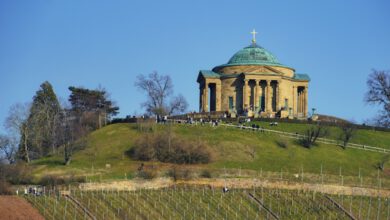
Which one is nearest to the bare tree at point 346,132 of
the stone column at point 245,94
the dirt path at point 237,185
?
the stone column at point 245,94

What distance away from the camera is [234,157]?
105m

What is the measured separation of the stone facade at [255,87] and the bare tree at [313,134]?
9655mm

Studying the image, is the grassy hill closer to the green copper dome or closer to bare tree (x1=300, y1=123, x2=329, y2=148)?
bare tree (x1=300, y1=123, x2=329, y2=148)

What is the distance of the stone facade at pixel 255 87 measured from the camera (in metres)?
130

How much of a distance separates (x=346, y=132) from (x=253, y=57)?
22.2 meters

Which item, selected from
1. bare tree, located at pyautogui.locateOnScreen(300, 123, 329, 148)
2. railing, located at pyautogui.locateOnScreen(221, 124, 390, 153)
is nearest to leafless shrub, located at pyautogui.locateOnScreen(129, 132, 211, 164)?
railing, located at pyautogui.locateOnScreen(221, 124, 390, 153)

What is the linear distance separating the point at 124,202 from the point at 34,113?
41.2 m

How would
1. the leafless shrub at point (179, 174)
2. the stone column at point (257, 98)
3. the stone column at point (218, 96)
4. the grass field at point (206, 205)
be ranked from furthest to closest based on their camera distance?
the stone column at point (218, 96) < the stone column at point (257, 98) < the leafless shrub at point (179, 174) < the grass field at point (206, 205)

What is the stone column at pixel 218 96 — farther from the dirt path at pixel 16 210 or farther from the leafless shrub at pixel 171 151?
the dirt path at pixel 16 210

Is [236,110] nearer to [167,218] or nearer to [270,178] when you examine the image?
[270,178]

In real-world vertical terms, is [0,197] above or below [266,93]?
below

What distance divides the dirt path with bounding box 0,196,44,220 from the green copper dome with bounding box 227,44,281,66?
60.0 metres

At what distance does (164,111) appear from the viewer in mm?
123938

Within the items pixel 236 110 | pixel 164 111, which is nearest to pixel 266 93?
pixel 236 110
